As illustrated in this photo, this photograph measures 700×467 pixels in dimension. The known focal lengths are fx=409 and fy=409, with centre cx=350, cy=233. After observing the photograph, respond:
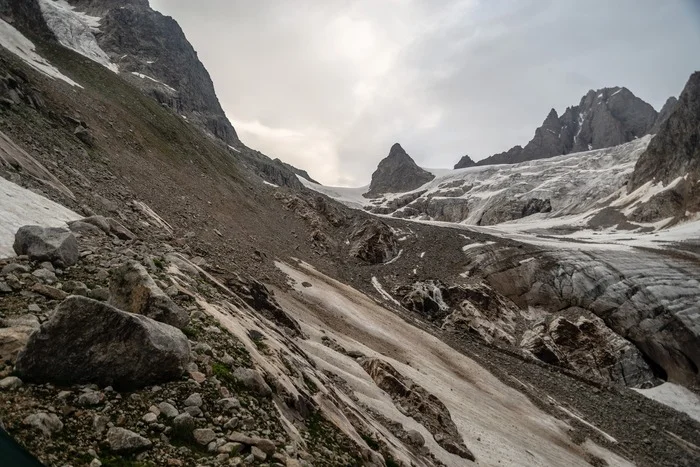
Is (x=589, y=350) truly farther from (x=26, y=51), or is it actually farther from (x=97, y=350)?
(x=26, y=51)

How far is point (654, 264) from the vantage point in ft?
207

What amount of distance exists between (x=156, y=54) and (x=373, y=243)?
129097mm

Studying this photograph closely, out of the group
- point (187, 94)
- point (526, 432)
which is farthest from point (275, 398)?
point (187, 94)

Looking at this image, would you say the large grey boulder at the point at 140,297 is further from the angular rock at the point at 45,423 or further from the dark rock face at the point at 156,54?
the dark rock face at the point at 156,54

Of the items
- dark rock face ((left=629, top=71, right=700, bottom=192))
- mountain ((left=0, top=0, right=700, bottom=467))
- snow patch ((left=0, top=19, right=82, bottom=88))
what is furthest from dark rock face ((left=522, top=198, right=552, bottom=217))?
snow patch ((left=0, top=19, right=82, bottom=88))

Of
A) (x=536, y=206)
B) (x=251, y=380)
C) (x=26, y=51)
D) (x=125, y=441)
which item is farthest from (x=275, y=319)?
(x=536, y=206)

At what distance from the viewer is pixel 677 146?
11550 centimetres

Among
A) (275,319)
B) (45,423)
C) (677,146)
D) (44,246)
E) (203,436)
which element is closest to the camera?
(45,423)

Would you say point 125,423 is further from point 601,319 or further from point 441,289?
point 601,319

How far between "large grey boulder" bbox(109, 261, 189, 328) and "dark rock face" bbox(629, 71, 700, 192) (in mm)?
128551

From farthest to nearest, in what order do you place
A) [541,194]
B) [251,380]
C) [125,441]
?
[541,194]
[251,380]
[125,441]

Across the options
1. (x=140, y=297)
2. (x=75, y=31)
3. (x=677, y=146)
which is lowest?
(x=140, y=297)

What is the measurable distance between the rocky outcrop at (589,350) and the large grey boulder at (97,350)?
53.6 m

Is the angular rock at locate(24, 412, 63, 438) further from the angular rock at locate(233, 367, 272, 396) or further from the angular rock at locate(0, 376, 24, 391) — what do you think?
the angular rock at locate(233, 367, 272, 396)
